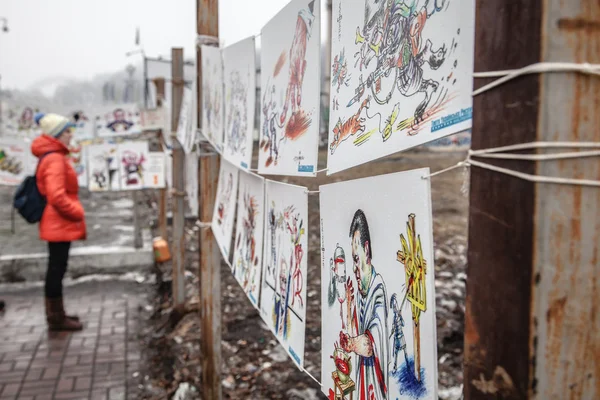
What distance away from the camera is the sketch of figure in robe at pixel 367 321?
117 cm

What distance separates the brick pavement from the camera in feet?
12.7

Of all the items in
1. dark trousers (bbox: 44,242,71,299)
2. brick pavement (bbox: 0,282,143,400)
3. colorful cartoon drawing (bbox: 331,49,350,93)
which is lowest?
brick pavement (bbox: 0,282,143,400)

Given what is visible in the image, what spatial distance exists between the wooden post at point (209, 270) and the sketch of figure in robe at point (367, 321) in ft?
7.05

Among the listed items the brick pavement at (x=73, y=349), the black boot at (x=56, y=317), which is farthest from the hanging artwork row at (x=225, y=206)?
the black boot at (x=56, y=317)

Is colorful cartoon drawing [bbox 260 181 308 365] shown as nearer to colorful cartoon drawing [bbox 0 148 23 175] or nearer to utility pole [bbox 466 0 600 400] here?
utility pole [bbox 466 0 600 400]

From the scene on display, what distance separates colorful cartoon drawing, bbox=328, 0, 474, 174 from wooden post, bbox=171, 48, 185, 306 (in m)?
3.96

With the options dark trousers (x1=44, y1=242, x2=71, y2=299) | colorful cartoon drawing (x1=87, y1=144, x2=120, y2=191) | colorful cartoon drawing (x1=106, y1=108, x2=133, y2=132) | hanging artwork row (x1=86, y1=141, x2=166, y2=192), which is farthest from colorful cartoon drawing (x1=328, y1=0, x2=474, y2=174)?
colorful cartoon drawing (x1=106, y1=108, x2=133, y2=132)

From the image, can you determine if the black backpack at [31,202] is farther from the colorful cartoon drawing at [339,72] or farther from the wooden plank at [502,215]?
the wooden plank at [502,215]

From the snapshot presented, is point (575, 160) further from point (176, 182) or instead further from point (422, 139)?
point (176, 182)

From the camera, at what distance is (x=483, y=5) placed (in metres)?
0.88

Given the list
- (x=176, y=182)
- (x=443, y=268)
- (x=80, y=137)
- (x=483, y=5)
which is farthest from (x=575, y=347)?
(x=80, y=137)

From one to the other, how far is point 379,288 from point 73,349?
13.5 ft

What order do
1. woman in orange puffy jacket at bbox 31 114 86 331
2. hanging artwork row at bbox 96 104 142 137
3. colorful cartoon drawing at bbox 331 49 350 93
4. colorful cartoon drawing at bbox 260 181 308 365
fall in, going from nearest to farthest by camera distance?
colorful cartoon drawing at bbox 331 49 350 93 → colorful cartoon drawing at bbox 260 181 308 365 → woman in orange puffy jacket at bbox 31 114 86 331 → hanging artwork row at bbox 96 104 142 137

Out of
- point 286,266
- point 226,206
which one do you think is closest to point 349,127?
point 286,266
